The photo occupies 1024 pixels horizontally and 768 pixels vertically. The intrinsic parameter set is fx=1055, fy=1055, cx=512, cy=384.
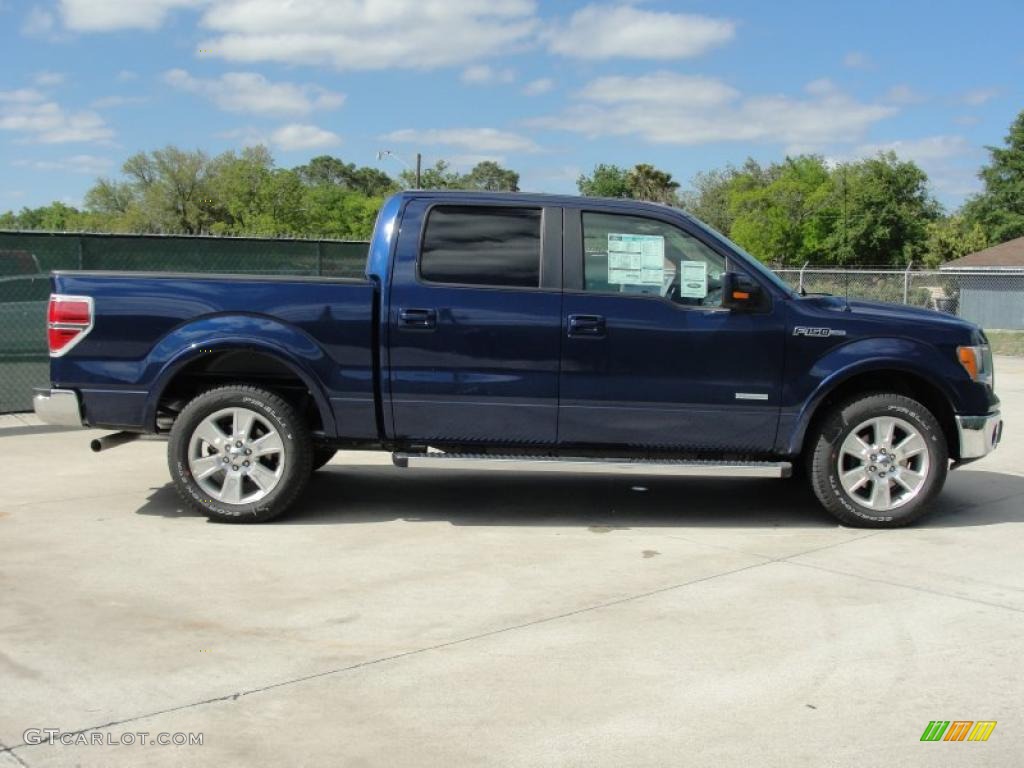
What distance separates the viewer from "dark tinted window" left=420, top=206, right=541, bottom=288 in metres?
6.53

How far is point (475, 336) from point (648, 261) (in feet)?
3.90

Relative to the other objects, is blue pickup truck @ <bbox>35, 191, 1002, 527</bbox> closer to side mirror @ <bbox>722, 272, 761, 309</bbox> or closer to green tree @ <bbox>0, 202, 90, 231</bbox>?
side mirror @ <bbox>722, 272, 761, 309</bbox>

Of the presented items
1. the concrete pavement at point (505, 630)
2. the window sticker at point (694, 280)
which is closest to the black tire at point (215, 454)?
the concrete pavement at point (505, 630)

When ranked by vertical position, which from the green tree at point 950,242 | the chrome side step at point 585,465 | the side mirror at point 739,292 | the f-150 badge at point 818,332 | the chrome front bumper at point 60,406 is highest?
the green tree at point 950,242

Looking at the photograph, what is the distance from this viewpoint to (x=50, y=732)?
3.59 meters

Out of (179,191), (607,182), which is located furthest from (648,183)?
(179,191)

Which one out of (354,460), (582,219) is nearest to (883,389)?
(582,219)

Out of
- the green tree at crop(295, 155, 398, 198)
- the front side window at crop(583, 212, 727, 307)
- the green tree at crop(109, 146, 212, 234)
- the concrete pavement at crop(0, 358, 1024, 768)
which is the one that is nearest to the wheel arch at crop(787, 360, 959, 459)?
the concrete pavement at crop(0, 358, 1024, 768)

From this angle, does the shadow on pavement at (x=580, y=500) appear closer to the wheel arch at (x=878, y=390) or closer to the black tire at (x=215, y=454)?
the black tire at (x=215, y=454)

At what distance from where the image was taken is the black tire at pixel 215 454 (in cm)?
643

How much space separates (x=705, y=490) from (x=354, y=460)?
118 inches

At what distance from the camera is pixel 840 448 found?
658 cm

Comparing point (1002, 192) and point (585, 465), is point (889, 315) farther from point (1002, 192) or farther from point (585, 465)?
point (1002, 192)

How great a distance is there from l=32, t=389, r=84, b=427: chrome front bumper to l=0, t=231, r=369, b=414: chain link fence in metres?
4.81
